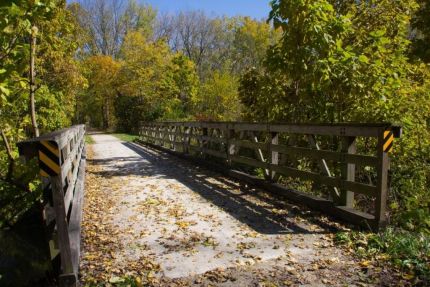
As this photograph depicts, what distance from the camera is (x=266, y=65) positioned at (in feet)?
30.2

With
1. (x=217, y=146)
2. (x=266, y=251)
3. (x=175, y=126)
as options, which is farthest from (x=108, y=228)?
(x=175, y=126)

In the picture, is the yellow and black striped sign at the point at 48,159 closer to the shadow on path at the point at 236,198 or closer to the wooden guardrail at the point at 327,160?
the shadow on path at the point at 236,198

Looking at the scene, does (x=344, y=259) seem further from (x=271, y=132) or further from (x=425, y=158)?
(x=425, y=158)

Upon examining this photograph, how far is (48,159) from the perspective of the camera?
3.82 metres

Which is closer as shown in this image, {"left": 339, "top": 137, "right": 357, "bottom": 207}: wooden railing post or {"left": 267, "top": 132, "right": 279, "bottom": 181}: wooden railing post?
{"left": 339, "top": 137, "right": 357, "bottom": 207}: wooden railing post

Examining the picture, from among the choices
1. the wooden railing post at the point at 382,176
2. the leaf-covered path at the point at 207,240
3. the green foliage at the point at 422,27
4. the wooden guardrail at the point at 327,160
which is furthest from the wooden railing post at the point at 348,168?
the green foliage at the point at 422,27

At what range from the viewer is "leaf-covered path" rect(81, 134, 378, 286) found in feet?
13.4

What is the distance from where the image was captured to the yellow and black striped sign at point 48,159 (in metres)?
3.79

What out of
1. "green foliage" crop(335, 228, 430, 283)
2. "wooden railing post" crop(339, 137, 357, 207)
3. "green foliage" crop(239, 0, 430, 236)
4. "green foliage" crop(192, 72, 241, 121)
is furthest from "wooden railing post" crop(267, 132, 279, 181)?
"green foliage" crop(192, 72, 241, 121)

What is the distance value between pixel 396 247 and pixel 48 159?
3.72m

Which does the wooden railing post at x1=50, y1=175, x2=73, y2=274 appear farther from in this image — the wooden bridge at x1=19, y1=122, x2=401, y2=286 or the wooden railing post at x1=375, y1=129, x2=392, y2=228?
the wooden railing post at x1=375, y1=129, x2=392, y2=228

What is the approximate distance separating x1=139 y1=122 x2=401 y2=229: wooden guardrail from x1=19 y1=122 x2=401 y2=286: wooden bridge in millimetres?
15

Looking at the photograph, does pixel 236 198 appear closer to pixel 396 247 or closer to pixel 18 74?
pixel 396 247

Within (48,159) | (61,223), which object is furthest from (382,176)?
(48,159)
